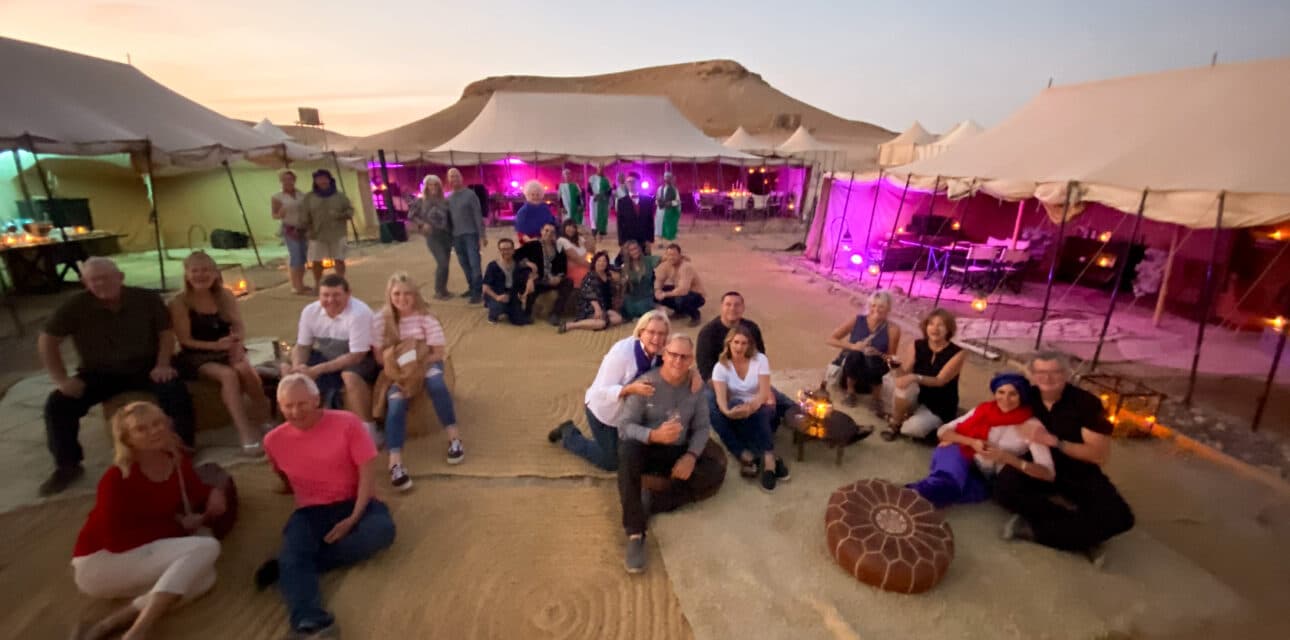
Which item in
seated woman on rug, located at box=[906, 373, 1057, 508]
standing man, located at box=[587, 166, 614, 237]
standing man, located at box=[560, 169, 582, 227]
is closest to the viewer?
seated woman on rug, located at box=[906, 373, 1057, 508]

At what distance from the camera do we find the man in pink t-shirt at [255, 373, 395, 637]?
2.77 metres

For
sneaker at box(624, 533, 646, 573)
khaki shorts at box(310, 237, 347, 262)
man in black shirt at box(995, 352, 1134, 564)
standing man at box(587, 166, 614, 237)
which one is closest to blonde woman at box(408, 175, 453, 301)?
khaki shorts at box(310, 237, 347, 262)

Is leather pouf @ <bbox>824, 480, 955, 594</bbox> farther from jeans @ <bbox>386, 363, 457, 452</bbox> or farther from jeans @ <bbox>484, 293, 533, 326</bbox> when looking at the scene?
jeans @ <bbox>484, 293, 533, 326</bbox>

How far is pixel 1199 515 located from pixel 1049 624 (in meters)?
1.90

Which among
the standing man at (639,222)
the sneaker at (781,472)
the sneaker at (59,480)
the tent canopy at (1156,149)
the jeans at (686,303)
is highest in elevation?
the tent canopy at (1156,149)

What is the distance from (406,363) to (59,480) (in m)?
2.20

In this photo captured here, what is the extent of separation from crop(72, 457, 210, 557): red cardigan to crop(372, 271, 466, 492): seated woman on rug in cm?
128

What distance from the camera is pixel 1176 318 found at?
8.32 metres

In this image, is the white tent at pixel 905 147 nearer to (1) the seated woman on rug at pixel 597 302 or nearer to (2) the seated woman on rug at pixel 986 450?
(1) the seated woman on rug at pixel 597 302

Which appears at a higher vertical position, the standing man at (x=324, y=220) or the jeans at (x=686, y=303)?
the standing man at (x=324, y=220)

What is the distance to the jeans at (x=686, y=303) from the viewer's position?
7457 millimetres

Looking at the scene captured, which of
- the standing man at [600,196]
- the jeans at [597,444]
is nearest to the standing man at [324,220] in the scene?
the jeans at [597,444]

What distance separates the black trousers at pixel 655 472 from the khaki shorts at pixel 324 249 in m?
6.96

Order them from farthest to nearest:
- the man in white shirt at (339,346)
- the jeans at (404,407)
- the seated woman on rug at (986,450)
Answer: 1. the man in white shirt at (339,346)
2. the jeans at (404,407)
3. the seated woman on rug at (986,450)
